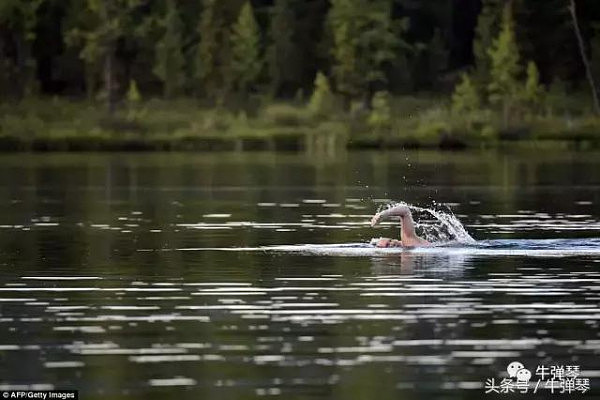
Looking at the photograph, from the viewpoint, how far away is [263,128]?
320 feet

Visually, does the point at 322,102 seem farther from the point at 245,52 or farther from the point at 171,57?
the point at 171,57

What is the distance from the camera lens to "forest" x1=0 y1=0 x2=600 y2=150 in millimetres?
95438

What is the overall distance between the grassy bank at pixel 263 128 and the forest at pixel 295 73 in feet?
0.39

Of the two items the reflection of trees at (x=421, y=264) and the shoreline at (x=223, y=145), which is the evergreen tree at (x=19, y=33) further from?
the reflection of trees at (x=421, y=264)

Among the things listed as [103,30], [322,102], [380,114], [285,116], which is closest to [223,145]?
[285,116]

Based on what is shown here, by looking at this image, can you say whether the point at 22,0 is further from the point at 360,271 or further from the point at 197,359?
the point at 197,359

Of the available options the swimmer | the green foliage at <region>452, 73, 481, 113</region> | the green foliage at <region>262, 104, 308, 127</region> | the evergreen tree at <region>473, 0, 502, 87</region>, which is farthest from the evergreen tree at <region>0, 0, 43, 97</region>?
the swimmer

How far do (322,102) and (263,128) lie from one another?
5561mm

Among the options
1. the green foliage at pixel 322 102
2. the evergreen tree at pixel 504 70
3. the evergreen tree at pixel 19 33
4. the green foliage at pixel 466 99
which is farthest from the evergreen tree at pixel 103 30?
the evergreen tree at pixel 504 70

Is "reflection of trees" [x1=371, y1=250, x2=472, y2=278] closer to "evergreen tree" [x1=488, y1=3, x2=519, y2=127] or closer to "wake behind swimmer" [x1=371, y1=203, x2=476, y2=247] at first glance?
"wake behind swimmer" [x1=371, y1=203, x2=476, y2=247]

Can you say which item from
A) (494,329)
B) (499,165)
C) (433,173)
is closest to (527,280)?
(494,329)

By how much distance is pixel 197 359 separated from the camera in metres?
19.7

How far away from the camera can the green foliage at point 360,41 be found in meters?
110

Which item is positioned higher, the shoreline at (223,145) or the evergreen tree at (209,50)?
the evergreen tree at (209,50)
